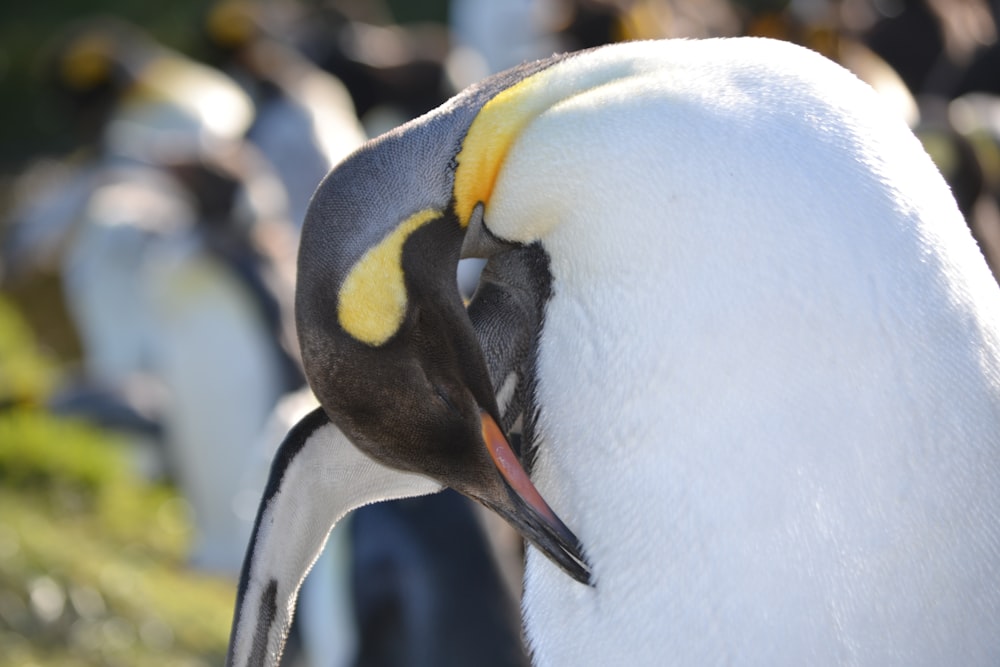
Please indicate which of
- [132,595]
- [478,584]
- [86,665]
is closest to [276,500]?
[478,584]

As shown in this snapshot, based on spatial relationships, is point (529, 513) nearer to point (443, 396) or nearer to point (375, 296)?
point (443, 396)

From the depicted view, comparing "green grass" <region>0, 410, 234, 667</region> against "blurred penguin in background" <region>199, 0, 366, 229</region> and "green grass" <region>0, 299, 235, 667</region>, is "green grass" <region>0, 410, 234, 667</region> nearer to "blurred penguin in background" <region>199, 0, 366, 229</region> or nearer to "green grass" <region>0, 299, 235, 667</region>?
"green grass" <region>0, 299, 235, 667</region>

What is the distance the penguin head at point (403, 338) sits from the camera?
162cm

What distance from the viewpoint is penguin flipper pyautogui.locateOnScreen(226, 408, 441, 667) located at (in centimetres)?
187

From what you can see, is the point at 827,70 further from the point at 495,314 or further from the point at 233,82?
the point at 233,82

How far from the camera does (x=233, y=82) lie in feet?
39.7

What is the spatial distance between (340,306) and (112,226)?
7404mm

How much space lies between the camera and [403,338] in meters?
1.64

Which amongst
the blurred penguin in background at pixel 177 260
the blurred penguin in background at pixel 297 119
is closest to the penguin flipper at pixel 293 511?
the blurred penguin in background at pixel 177 260

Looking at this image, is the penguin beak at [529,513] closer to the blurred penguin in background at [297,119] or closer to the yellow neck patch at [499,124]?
the yellow neck patch at [499,124]

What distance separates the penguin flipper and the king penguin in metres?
0.15

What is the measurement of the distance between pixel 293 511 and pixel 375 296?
418mm

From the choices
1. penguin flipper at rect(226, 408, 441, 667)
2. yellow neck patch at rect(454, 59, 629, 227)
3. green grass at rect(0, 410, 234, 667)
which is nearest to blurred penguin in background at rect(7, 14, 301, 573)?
green grass at rect(0, 410, 234, 667)

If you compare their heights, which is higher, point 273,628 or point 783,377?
point 783,377
